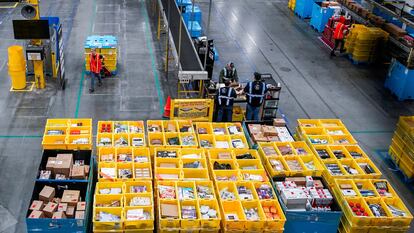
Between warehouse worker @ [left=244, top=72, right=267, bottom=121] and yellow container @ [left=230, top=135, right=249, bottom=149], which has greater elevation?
warehouse worker @ [left=244, top=72, right=267, bottom=121]

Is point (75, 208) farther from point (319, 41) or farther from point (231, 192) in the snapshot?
point (319, 41)

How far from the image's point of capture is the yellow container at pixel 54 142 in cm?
1044

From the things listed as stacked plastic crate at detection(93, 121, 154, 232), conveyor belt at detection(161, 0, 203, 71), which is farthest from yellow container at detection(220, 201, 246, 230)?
conveyor belt at detection(161, 0, 203, 71)

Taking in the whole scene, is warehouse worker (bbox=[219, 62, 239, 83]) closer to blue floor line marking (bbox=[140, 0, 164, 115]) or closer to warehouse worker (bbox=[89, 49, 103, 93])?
blue floor line marking (bbox=[140, 0, 164, 115])

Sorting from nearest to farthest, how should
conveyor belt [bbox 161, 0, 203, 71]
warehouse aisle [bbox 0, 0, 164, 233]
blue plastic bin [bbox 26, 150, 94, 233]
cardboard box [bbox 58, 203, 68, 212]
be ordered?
blue plastic bin [bbox 26, 150, 94, 233], cardboard box [bbox 58, 203, 68, 212], warehouse aisle [bbox 0, 0, 164, 233], conveyor belt [bbox 161, 0, 203, 71]

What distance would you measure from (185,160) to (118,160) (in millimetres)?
1494

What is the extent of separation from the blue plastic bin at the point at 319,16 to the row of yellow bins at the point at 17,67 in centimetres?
1430

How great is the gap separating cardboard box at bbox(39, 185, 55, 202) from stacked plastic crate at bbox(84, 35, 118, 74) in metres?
7.90

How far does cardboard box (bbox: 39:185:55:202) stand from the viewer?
365 inches

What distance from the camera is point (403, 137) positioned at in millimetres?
12859

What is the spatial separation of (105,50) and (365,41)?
10.8 metres

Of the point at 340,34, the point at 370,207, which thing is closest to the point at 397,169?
the point at 370,207

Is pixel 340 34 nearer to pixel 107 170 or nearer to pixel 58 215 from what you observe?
pixel 107 170

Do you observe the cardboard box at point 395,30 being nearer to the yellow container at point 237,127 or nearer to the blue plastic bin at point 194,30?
the blue plastic bin at point 194,30
